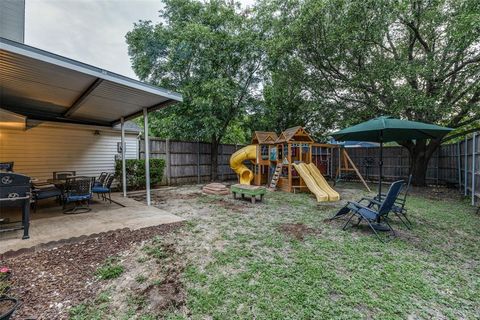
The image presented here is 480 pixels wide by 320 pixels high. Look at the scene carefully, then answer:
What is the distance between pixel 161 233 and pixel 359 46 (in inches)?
353

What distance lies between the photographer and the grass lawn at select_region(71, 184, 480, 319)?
2.05 m

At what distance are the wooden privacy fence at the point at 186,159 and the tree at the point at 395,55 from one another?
592 cm

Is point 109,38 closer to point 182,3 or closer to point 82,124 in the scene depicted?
point 182,3

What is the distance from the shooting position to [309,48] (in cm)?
872

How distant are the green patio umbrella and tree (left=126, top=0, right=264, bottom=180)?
5.97 m

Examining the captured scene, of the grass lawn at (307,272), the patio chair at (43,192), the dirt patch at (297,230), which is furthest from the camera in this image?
the patio chair at (43,192)

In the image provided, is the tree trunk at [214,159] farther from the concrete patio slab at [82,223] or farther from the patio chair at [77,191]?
the patio chair at [77,191]

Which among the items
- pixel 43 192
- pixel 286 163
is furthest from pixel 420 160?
pixel 43 192

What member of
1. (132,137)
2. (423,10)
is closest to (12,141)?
(132,137)

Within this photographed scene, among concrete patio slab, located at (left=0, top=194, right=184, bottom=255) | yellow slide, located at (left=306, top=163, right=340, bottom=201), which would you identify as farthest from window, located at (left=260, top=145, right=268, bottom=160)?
concrete patio slab, located at (left=0, top=194, right=184, bottom=255)

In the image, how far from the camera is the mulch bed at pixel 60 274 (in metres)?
2.10

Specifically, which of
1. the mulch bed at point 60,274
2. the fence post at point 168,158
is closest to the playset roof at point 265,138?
the fence post at point 168,158

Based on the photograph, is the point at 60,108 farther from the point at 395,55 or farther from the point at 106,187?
the point at 395,55

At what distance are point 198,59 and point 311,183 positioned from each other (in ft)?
23.5
